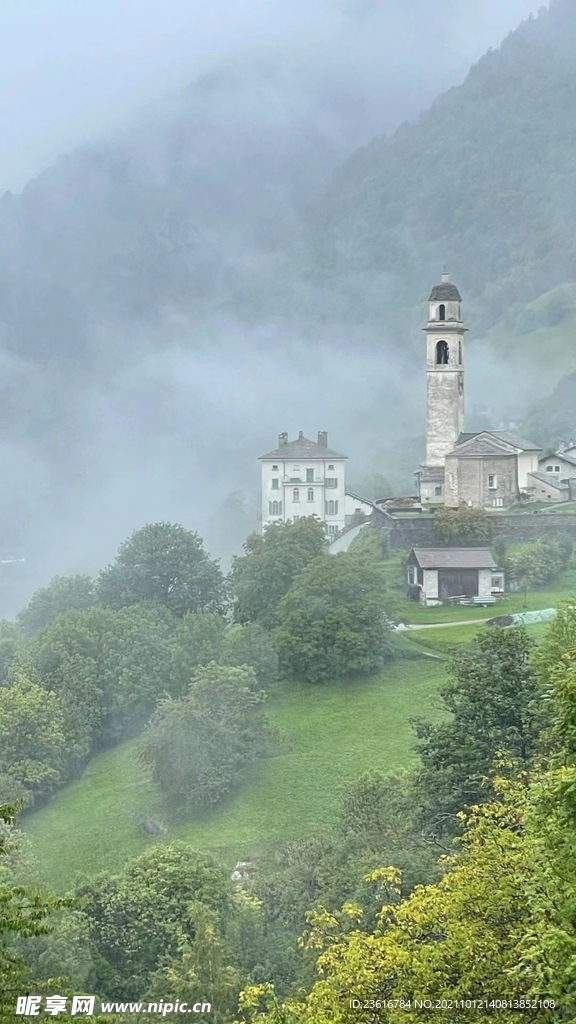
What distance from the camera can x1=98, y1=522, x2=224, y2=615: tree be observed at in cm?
5597

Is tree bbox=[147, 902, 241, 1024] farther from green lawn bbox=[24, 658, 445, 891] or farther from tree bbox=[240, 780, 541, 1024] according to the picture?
green lawn bbox=[24, 658, 445, 891]

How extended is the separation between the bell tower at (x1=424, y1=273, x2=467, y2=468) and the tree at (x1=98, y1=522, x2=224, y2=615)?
1330 centimetres

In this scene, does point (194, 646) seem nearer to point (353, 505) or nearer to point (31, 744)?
point (31, 744)

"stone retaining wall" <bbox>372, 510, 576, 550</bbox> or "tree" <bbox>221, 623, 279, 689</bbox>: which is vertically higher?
"stone retaining wall" <bbox>372, 510, 576, 550</bbox>

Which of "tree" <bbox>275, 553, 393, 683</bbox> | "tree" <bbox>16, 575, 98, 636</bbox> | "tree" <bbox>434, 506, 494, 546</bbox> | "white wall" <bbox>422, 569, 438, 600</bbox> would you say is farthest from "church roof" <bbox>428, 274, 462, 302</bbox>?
"tree" <bbox>16, 575, 98, 636</bbox>

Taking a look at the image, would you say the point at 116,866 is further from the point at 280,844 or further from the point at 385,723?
the point at 385,723

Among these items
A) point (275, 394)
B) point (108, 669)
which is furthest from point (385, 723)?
point (275, 394)

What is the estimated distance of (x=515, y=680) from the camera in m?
26.8

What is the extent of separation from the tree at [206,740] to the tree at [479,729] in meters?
10.2

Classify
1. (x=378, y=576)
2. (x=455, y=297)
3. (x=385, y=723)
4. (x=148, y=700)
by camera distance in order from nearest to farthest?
(x=385, y=723) → (x=148, y=700) → (x=378, y=576) → (x=455, y=297)

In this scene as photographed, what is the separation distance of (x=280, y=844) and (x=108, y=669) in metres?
16.5

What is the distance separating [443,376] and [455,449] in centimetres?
486

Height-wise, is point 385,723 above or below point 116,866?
above

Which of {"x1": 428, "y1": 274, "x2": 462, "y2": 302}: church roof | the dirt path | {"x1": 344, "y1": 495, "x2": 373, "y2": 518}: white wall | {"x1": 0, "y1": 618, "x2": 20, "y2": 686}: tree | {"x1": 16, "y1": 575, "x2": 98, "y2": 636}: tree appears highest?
{"x1": 428, "y1": 274, "x2": 462, "y2": 302}: church roof
